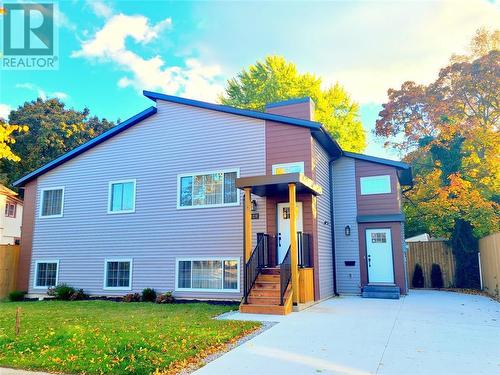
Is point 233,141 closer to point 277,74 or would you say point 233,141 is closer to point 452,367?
point 452,367

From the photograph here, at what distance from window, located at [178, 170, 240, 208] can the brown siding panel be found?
6.68 metres

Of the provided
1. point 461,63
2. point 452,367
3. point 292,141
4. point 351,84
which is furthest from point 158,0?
point 351,84

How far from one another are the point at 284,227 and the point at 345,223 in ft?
11.1

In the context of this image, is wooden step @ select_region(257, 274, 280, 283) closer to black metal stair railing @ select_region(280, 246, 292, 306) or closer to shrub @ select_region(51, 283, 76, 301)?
black metal stair railing @ select_region(280, 246, 292, 306)

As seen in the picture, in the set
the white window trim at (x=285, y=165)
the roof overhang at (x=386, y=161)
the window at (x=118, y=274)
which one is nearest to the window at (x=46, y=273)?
the window at (x=118, y=274)

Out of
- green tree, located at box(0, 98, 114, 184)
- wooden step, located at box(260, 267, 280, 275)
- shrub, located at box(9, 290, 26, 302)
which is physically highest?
green tree, located at box(0, 98, 114, 184)

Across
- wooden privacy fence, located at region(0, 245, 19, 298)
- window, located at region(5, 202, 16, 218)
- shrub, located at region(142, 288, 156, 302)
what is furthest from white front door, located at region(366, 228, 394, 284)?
window, located at region(5, 202, 16, 218)

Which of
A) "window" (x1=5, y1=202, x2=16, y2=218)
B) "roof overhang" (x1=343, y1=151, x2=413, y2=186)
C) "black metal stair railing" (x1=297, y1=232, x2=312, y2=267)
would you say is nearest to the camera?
"black metal stair railing" (x1=297, y1=232, x2=312, y2=267)

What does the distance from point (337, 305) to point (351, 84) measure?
73.5 ft

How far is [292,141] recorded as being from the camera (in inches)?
436

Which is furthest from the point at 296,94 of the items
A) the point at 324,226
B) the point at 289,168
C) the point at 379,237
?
the point at 289,168

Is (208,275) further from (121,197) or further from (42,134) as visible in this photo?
(42,134)

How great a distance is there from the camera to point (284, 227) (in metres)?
10.9

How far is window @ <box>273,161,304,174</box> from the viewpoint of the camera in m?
10.8
